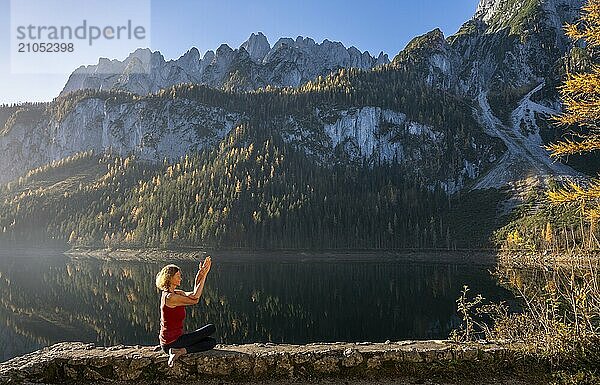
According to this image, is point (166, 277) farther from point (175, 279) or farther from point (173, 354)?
point (173, 354)

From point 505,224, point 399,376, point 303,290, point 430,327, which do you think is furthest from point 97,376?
point 505,224

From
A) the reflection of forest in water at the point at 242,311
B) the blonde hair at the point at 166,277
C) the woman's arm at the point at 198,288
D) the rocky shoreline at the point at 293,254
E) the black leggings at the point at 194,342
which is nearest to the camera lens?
the blonde hair at the point at 166,277

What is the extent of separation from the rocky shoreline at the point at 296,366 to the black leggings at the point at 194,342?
0.19 m

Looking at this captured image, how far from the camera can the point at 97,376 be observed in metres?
10.6

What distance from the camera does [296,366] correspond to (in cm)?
1091

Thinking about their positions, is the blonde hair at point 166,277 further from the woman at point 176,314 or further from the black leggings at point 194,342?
the black leggings at point 194,342

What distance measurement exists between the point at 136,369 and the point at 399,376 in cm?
612

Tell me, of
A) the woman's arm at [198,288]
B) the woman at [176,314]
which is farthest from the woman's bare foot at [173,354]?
the woman's arm at [198,288]

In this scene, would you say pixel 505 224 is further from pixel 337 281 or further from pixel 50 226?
pixel 50 226

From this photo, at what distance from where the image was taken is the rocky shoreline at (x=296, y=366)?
34.4ft

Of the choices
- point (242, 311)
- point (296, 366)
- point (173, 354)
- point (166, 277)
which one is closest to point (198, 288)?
point (166, 277)

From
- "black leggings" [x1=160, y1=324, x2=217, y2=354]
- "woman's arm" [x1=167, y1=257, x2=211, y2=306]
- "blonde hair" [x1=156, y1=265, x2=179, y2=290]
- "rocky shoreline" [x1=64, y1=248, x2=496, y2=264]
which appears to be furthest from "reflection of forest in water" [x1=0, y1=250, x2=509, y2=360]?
"rocky shoreline" [x1=64, y1=248, x2=496, y2=264]

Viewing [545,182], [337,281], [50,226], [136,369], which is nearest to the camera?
[136,369]

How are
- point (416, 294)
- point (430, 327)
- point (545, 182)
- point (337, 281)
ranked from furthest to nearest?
point (545, 182) < point (337, 281) < point (416, 294) < point (430, 327)
